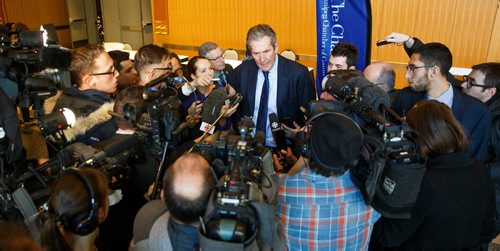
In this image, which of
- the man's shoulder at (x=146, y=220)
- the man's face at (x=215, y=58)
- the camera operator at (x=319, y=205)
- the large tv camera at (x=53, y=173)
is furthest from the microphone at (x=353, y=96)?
the man's face at (x=215, y=58)

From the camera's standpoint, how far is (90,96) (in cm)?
219

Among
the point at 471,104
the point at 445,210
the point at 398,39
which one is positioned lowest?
the point at 445,210

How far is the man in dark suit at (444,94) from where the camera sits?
2.43 metres

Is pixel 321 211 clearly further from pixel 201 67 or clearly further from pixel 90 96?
pixel 201 67

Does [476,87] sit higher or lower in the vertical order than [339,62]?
lower

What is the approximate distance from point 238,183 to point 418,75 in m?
2.00

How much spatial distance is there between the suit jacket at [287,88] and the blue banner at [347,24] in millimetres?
966

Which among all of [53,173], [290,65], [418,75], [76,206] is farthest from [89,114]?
[418,75]

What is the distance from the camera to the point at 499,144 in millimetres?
2527

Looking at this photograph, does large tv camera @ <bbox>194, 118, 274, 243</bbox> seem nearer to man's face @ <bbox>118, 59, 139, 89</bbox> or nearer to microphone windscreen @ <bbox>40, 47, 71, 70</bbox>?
microphone windscreen @ <bbox>40, 47, 71, 70</bbox>

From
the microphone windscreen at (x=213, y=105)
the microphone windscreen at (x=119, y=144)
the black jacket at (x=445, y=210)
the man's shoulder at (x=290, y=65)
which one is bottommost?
the black jacket at (x=445, y=210)

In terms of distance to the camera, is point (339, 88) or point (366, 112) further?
point (339, 88)

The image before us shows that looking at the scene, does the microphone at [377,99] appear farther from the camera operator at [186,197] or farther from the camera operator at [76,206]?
the camera operator at [76,206]

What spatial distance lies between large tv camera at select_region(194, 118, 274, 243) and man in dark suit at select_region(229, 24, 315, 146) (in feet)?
4.24
